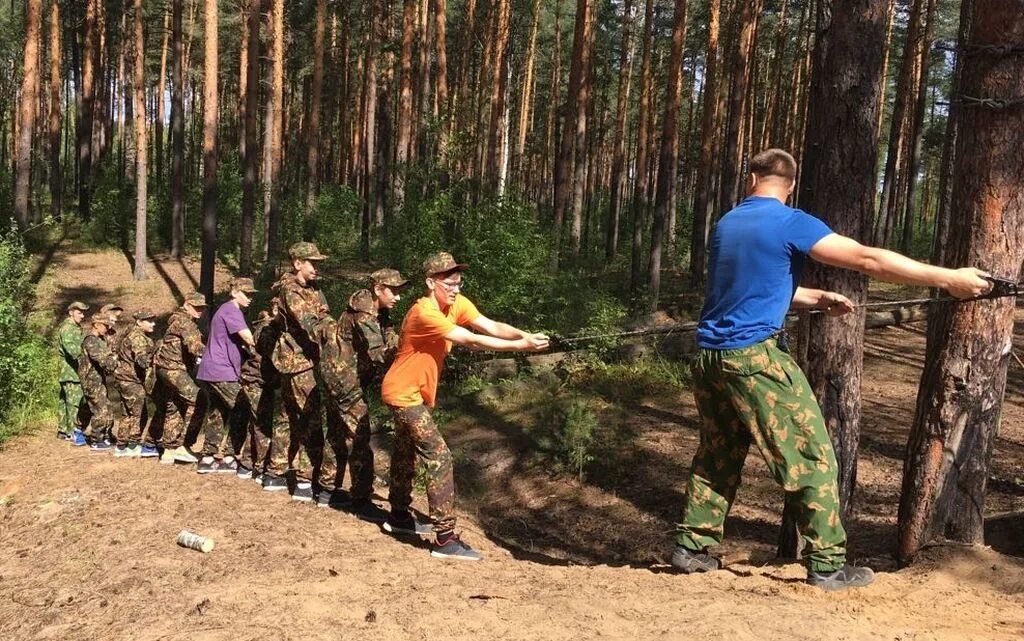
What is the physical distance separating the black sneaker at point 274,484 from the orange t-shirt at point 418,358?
2.67 meters

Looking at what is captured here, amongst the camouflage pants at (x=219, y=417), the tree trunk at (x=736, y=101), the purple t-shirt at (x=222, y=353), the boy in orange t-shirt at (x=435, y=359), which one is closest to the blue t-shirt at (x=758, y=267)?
the boy in orange t-shirt at (x=435, y=359)

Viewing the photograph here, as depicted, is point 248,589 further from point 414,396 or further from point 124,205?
point 124,205

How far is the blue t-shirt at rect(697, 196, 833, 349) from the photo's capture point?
3564 millimetres

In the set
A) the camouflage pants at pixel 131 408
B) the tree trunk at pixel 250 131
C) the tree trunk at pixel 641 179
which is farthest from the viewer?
the tree trunk at pixel 641 179

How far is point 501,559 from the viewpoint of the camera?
5.68 m

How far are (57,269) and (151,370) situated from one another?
15387 mm

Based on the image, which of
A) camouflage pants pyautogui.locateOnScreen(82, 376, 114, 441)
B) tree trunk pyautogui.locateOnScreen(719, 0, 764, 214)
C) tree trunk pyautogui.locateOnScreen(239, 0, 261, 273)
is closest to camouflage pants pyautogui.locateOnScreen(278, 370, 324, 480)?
camouflage pants pyautogui.locateOnScreen(82, 376, 114, 441)

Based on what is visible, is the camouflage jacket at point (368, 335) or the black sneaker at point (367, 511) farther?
the black sneaker at point (367, 511)

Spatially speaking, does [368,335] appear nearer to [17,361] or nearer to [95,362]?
[95,362]

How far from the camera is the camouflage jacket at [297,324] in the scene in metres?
6.62

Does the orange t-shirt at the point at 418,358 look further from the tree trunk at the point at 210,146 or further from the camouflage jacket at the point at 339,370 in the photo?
the tree trunk at the point at 210,146

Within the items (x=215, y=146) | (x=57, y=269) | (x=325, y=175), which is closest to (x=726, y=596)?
(x=215, y=146)

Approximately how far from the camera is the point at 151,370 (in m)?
9.31

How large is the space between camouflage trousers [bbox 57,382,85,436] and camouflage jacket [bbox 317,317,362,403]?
5616 millimetres
